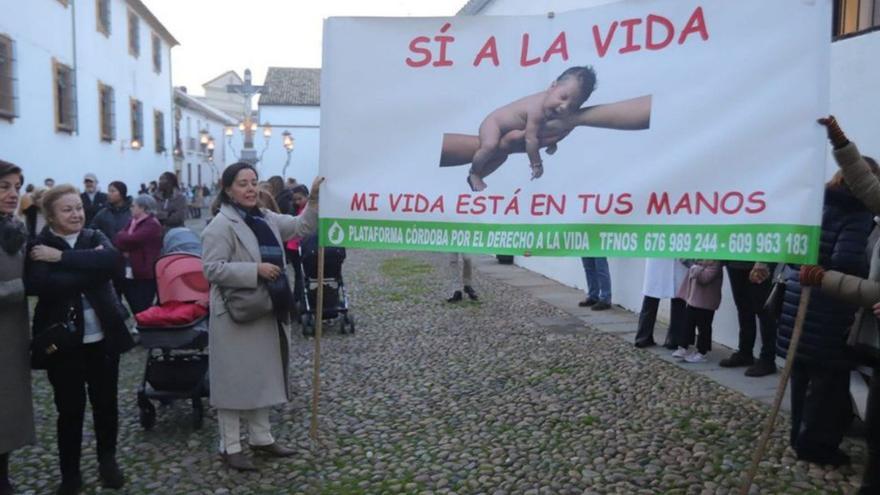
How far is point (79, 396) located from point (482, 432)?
248cm

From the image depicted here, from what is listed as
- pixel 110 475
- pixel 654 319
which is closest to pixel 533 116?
pixel 110 475

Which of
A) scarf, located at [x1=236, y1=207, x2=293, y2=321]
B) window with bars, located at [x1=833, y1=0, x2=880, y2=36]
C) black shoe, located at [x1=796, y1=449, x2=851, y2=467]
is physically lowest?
black shoe, located at [x1=796, y1=449, x2=851, y2=467]

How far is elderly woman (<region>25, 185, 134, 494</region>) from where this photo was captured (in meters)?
3.63

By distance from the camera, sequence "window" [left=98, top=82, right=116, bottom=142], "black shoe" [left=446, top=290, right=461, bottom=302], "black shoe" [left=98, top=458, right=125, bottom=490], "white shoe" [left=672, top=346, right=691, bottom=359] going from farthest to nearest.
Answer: "window" [left=98, top=82, right=116, bottom=142] → "black shoe" [left=446, top=290, right=461, bottom=302] → "white shoe" [left=672, top=346, right=691, bottom=359] → "black shoe" [left=98, top=458, right=125, bottom=490]

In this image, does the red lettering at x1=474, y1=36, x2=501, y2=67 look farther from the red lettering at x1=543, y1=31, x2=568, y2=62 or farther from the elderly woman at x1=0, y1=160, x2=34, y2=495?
the elderly woman at x1=0, y1=160, x2=34, y2=495

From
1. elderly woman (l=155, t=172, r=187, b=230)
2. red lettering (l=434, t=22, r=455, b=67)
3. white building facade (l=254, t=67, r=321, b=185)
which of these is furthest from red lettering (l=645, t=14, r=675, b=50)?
white building facade (l=254, t=67, r=321, b=185)

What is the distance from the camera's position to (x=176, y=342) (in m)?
4.77

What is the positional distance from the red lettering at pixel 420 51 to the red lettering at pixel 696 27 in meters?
1.26

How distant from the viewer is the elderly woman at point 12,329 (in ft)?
11.4

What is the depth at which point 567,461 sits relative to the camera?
4.24 meters

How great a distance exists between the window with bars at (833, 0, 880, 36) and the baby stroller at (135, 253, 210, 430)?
5450 mm

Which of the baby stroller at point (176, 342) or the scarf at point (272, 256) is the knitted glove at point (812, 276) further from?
the baby stroller at point (176, 342)

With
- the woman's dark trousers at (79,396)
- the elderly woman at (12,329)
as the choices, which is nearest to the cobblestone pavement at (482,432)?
the woman's dark trousers at (79,396)

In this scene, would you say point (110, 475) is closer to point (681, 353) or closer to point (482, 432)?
point (482, 432)
